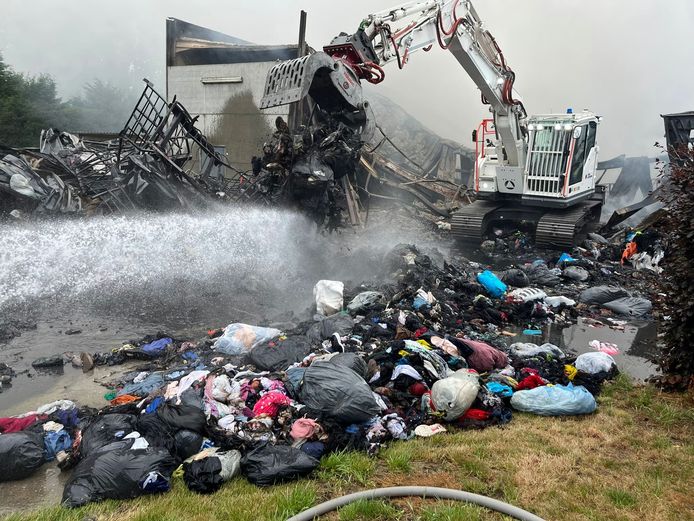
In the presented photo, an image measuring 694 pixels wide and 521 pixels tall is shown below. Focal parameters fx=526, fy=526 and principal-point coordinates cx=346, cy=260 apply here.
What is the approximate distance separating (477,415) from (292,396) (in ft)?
4.83

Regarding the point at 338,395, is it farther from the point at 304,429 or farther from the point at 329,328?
the point at 329,328

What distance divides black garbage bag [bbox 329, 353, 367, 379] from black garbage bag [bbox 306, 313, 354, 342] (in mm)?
1072

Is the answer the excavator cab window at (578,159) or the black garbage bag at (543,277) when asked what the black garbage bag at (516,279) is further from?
the excavator cab window at (578,159)

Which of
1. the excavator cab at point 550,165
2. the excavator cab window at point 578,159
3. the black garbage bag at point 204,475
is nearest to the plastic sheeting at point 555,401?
the black garbage bag at point 204,475

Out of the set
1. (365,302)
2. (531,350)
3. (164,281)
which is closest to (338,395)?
(531,350)

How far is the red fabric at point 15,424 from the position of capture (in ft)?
12.9

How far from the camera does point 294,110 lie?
15.7 metres

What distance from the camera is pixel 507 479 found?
3.20 m

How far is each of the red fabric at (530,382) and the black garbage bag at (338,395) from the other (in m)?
1.43

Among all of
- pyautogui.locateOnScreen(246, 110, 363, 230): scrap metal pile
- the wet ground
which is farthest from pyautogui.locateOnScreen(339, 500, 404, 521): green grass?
pyautogui.locateOnScreen(246, 110, 363, 230): scrap metal pile

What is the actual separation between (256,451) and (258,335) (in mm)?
2455

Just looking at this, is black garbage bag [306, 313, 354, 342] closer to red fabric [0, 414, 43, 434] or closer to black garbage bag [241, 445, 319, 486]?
black garbage bag [241, 445, 319, 486]

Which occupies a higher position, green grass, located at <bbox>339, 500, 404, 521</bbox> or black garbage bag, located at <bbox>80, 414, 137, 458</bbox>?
green grass, located at <bbox>339, 500, 404, 521</bbox>

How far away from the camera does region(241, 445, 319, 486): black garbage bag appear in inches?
129
